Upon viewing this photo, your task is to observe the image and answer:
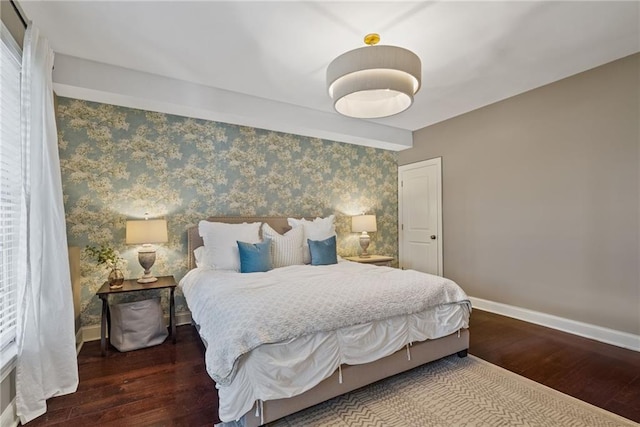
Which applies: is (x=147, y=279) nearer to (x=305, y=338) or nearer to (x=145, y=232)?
(x=145, y=232)

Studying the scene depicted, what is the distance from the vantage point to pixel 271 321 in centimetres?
175

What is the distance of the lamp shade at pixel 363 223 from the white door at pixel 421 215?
0.88m

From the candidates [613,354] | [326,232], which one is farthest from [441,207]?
[613,354]

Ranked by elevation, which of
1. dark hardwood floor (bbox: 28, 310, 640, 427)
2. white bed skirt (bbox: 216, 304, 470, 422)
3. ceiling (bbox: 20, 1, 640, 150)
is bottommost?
dark hardwood floor (bbox: 28, 310, 640, 427)

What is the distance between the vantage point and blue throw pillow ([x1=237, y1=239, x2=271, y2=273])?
311cm

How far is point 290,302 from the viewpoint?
1930 millimetres

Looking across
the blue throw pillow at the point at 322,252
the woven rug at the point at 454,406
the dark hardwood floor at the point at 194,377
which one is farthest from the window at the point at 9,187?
the blue throw pillow at the point at 322,252

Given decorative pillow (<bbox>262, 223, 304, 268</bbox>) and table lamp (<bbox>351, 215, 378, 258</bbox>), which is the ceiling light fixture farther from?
table lamp (<bbox>351, 215, 378, 258</bbox>)

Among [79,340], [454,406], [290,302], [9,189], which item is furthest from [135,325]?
[454,406]

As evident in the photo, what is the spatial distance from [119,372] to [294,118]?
319 centimetres

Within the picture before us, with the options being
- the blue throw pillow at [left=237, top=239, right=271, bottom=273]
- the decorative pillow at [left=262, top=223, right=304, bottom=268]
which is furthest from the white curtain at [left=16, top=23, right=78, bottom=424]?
the decorative pillow at [left=262, top=223, right=304, bottom=268]

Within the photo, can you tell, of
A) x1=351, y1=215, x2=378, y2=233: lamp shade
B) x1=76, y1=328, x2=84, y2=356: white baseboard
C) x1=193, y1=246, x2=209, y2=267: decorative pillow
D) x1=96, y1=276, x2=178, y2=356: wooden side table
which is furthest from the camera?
x1=351, y1=215, x2=378, y2=233: lamp shade

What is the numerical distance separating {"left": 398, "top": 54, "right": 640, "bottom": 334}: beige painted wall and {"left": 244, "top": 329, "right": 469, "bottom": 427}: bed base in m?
1.57

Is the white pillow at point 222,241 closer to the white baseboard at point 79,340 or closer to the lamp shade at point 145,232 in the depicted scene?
the lamp shade at point 145,232
